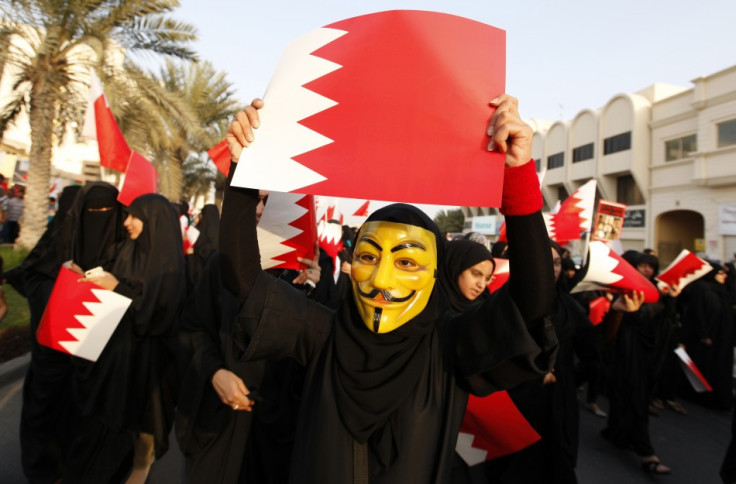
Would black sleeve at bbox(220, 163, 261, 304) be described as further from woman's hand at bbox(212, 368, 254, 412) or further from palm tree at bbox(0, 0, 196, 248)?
palm tree at bbox(0, 0, 196, 248)

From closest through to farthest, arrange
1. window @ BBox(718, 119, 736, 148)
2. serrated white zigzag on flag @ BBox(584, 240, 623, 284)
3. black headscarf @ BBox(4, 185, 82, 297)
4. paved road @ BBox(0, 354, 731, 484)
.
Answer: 1. serrated white zigzag on flag @ BBox(584, 240, 623, 284)
2. black headscarf @ BBox(4, 185, 82, 297)
3. paved road @ BBox(0, 354, 731, 484)
4. window @ BBox(718, 119, 736, 148)

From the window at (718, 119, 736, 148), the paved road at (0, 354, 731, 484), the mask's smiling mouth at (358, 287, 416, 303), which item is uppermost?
the window at (718, 119, 736, 148)

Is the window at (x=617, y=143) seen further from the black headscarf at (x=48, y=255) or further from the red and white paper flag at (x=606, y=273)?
the black headscarf at (x=48, y=255)

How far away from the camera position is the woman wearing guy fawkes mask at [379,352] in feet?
4.45

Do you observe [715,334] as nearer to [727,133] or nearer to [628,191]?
[727,133]

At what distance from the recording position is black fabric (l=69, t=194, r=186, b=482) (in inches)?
107

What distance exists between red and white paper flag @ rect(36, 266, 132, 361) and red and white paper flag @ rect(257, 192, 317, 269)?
2.90ft

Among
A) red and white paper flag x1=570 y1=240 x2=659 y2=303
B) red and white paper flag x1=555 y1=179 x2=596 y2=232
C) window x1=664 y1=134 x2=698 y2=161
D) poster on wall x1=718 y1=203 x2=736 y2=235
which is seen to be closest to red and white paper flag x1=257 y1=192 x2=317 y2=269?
red and white paper flag x1=570 y1=240 x2=659 y2=303

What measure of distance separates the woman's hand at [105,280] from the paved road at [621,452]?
148 cm

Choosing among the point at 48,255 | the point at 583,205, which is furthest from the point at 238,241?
the point at 583,205

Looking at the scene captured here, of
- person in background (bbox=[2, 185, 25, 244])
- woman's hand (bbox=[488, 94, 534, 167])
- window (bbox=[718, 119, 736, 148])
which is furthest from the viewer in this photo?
window (bbox=[718, 119, 736, 148])

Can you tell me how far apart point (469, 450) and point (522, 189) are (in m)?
1.41

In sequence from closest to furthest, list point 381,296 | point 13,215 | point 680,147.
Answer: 1. point 381,296
2. point 13,215
3. point 680,147

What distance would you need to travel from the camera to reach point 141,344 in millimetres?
2959
